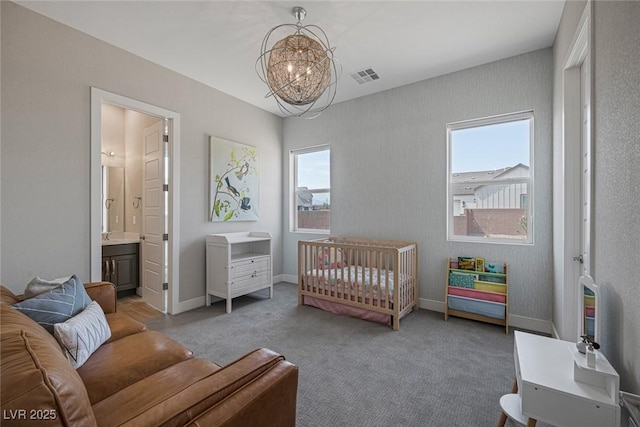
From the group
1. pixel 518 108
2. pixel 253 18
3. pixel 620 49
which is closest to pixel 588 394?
pixel 620 49

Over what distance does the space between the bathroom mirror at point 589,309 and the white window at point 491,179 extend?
5.32 feet

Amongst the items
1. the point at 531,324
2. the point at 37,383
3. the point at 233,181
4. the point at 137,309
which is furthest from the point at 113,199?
the point at 531,324

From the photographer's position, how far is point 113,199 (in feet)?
14.1

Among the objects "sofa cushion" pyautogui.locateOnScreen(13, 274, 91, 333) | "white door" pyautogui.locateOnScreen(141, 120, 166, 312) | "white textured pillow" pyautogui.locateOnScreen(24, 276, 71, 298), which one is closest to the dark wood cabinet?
"white door" pyautogui.locateOnScreen(141, 120, 166, 312)

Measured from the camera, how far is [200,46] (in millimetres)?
2727

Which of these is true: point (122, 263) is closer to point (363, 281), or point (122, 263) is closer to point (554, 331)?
point (363, 281)

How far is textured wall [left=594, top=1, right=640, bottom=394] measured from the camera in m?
1.03

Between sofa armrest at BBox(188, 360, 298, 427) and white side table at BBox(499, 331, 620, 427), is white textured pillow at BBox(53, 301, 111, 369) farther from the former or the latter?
white side table at BBox(499, 331, 620, 427)

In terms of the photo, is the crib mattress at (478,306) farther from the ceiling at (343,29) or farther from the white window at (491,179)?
the ceiling at (343,29)

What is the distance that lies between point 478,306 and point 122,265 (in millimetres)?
4482

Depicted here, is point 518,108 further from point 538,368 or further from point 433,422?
point 433,422

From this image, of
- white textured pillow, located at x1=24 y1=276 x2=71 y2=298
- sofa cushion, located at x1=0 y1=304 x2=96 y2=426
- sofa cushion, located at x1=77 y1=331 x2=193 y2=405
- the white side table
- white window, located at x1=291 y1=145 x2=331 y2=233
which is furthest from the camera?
white window, located at x1=291 y1=145 x2=331 y2=233

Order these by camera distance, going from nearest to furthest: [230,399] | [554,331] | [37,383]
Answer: [37,383]
[230,399]
[554,331]

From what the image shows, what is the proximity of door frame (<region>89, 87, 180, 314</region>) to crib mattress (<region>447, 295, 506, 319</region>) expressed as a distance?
316cm
